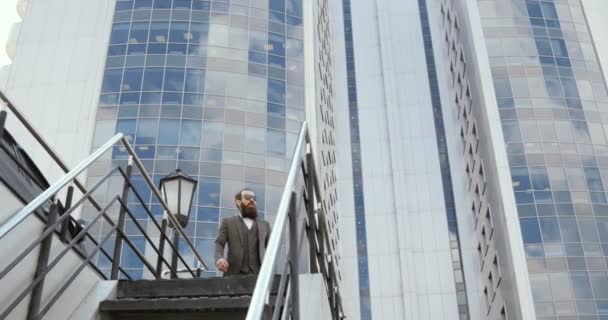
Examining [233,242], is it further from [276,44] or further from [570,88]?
[570,88]

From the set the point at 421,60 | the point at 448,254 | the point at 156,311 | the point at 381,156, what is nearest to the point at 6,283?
the point at 156,311

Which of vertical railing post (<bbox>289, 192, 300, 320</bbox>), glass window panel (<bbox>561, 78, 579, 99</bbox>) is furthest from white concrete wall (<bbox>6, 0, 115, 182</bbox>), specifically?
vertical railing post (<bbox>289, 192, 300, 320</bbox>)

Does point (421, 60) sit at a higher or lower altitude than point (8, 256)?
higher

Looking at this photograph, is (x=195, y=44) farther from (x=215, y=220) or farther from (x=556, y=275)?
(x=556, y=275)

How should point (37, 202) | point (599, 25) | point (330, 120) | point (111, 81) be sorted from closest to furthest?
point (37, 202) → point (111, 81) → point (599, 25) → point (330, 120)

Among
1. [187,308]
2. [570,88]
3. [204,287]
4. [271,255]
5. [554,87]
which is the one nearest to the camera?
[271,255]

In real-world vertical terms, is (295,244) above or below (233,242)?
below

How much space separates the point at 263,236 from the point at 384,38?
6856cm

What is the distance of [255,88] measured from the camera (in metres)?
44.3

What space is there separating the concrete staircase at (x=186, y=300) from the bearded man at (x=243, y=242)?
150 cm

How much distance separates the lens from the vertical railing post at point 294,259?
143 inches

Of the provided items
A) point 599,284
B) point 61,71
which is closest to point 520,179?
point 599,284

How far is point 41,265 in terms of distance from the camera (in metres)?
4.75

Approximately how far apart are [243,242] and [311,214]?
6.14ft
